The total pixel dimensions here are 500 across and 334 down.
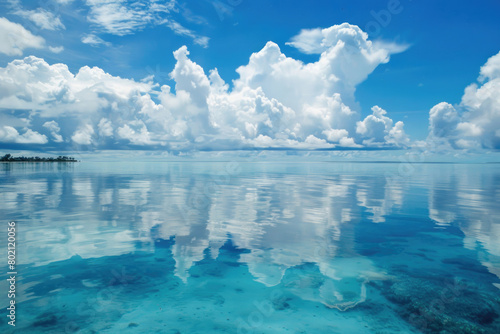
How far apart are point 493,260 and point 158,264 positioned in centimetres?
2164

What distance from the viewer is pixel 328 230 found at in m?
28.0

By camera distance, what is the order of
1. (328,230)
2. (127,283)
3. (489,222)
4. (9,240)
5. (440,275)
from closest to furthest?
(127,283), (440,275), (9,240), (328,230), (489,222)

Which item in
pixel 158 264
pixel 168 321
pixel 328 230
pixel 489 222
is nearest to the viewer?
pixel 168 321

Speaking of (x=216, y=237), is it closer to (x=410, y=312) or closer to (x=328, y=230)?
(x=328, y=230)

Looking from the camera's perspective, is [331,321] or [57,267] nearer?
[331,321]

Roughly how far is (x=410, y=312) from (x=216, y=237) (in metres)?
15.5

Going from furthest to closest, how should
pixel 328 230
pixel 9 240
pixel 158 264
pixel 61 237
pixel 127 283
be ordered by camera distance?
pixel 328 230 < pixel 61 237 < pixel 9 240 < pixel 158 264 < pixel 127 283

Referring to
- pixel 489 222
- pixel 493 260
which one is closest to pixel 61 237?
pixel 493 260

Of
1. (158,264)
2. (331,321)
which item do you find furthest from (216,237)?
(331,321)

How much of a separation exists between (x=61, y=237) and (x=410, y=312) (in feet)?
80.9

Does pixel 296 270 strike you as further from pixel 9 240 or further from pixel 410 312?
pixel 9 240

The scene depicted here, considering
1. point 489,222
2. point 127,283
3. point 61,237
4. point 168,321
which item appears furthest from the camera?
point 489,222

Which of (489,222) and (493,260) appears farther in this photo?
(489,222)

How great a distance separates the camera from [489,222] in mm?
30875
